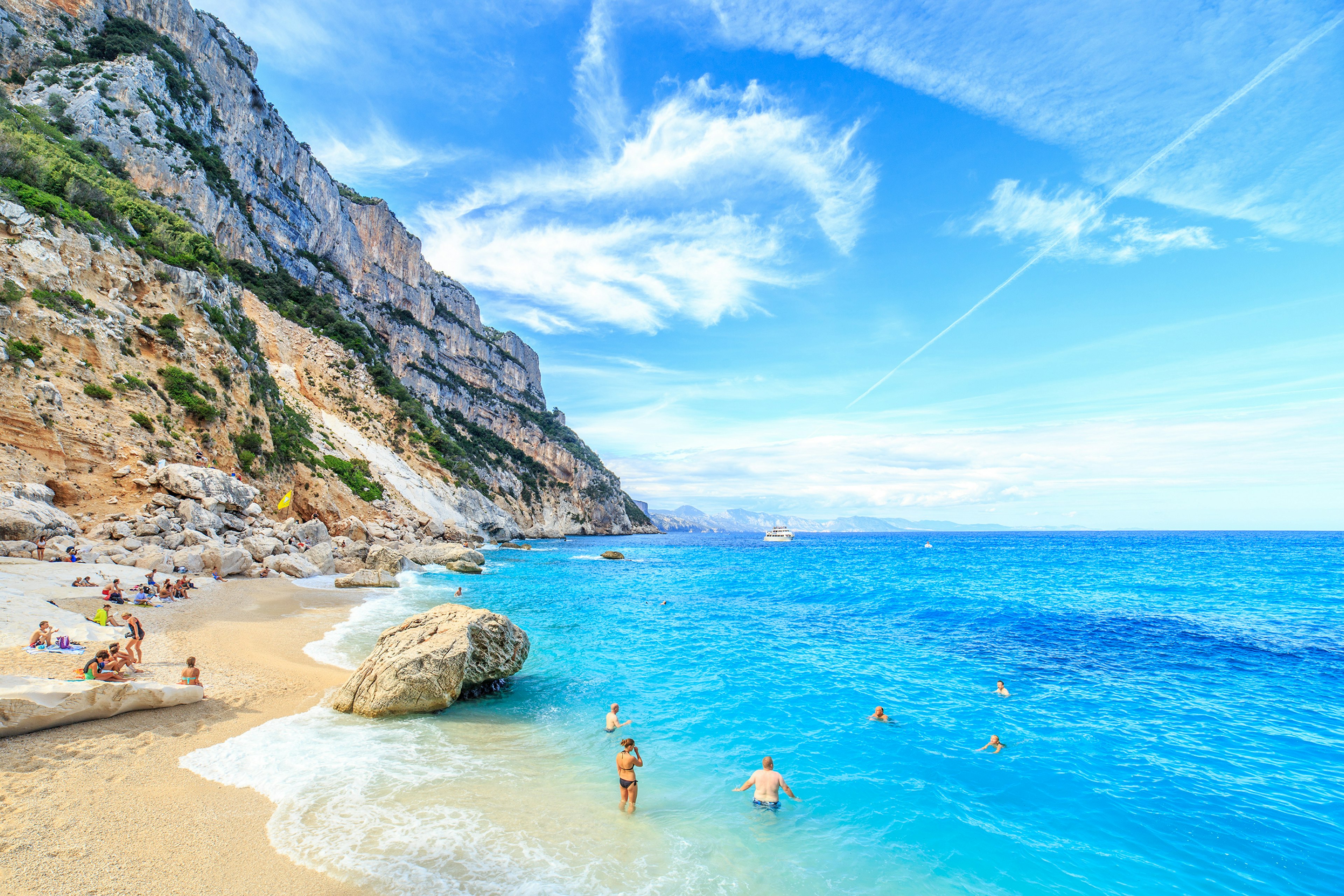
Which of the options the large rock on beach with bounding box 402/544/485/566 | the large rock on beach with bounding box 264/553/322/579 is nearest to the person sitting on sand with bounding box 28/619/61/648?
the large rock on beach with bounding box 264/553/322/579

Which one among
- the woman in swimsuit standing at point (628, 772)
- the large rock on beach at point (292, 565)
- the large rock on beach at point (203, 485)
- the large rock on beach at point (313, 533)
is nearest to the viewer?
the woman in swimsuit standing at point (628, 772)

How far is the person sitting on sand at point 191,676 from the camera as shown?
10.5 meters

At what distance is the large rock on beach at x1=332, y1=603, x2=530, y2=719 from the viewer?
11.3 meters

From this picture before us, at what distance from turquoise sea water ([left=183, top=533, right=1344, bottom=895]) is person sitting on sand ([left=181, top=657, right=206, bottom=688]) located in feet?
7.03

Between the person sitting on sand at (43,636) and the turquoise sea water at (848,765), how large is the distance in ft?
16.7

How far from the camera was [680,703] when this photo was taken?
531 inches

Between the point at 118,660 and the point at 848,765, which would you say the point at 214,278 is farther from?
the point at 848,765

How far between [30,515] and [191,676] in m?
15.4

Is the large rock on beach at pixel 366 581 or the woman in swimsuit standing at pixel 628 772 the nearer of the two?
the woman in swimsuit standing at pixel 628 772

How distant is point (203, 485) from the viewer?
1008 inches

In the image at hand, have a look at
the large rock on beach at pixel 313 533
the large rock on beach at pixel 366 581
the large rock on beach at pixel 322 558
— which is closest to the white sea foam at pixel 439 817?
the large rock on beach at pixel 366 581

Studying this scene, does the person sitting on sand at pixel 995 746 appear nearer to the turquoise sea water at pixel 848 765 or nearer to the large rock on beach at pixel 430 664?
the turquoise sea water at pixel 848 765

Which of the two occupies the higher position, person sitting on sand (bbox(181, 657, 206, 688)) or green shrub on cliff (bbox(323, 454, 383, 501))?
green shrub on cliff (bbox(323, 454, 383, 501))

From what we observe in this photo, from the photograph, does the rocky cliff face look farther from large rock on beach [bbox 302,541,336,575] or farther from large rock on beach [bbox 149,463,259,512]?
large rock on beach [bbox 302,541,336,575]
